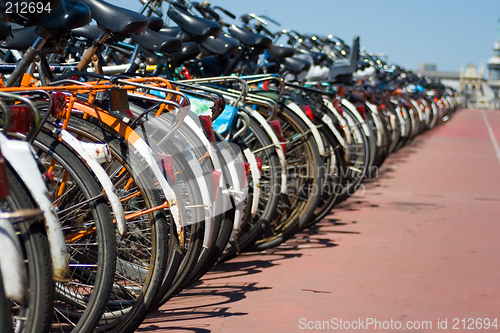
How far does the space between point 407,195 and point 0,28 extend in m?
5.31

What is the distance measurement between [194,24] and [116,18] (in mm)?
1296

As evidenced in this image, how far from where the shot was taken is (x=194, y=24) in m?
4.29

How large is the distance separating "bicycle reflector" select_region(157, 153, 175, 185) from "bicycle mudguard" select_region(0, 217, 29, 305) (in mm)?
1050

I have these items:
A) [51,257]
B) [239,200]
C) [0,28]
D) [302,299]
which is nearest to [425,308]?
[302,299]

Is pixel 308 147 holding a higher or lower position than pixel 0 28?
lower

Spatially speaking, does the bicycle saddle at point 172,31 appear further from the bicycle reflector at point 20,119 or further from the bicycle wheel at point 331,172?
the bicycle reflector at point 20,119

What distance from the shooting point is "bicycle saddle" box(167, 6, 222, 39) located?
14.0 ft

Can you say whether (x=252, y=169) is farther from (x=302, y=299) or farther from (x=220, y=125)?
(x=302, y=299)

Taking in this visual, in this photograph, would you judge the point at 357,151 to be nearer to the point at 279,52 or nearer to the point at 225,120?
the point at 279,52

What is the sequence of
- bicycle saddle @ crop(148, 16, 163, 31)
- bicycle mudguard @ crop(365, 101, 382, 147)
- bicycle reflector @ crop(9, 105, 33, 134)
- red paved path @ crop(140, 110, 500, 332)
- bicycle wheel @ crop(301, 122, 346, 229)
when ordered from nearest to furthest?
bicycle reflector @ crop(9, 105, 33, 134) → red paved path @ crop(140, 110, 500, 332) → bicycle saddle @ crop(148, 16, 163, 31) → bicycle wheel @ crop(301, 122, 346, 229) → bicycle mudguard @ crop(365, 101, 382, 147)

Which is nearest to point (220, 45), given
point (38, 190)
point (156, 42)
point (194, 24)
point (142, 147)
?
point (194, 24)

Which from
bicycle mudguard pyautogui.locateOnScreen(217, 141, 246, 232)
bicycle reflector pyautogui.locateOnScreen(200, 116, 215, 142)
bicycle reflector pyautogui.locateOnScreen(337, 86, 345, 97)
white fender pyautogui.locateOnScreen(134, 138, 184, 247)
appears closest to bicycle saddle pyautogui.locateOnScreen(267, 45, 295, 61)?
bicycle reflector pyautogui.locateOnScreen(337, 86, 345, 97)

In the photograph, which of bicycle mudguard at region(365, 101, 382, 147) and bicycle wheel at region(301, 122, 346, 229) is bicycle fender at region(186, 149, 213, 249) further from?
Answer: bicycle mudguard at region(365, 101, 382, 147)

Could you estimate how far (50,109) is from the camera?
212 cm
